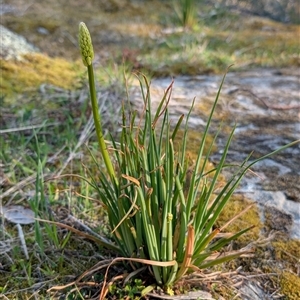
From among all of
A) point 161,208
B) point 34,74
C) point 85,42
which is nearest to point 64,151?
point 161,208

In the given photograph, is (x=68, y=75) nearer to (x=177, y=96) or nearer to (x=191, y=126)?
(x=177, y=96)

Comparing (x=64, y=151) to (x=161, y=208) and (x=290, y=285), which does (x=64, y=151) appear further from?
(x=290, y=285)

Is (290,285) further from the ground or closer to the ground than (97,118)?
closer to the ground

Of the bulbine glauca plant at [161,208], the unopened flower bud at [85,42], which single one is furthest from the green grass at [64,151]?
the unopened flower bud at [85,42]

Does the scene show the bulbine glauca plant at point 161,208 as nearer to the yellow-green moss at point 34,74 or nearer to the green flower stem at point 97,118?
the green flower stem at point 97,118

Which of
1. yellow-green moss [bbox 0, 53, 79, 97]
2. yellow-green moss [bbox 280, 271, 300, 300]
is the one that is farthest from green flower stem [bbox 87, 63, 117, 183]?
yellow-green moss [bbox 0, 53, 79, 97]

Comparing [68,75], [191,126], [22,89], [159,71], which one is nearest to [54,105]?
[22,89]

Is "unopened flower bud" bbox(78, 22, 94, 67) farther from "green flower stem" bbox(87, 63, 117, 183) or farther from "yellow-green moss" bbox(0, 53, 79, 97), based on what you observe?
"yellow-green moss" bbox(0, 53, 79, 97)
